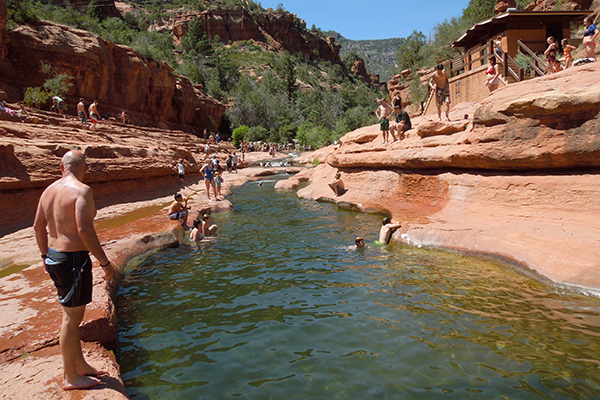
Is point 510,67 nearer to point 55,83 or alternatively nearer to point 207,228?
point 207,228

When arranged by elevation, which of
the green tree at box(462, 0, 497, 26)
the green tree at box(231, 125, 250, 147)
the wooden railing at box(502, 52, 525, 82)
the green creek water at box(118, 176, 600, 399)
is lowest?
the green creek water at box(118, 176, 600, 399)

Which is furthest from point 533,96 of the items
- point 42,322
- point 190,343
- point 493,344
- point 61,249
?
point 42,322

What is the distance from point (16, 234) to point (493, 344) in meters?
10.9

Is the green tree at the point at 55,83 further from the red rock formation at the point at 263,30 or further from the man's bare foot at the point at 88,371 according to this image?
the red rock formation at the point at 263,30

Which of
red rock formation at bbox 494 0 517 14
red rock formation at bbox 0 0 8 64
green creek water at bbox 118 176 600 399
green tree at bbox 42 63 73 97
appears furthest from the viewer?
red rock formation at bbox 494 0 517 14

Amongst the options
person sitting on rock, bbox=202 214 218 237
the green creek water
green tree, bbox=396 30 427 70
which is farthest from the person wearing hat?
green tree, bbox=396 30 427 70

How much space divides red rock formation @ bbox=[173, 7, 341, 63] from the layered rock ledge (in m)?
94.8

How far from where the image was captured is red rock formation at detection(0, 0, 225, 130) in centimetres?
2602

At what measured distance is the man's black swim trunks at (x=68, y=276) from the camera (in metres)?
3.20

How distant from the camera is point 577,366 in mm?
3967

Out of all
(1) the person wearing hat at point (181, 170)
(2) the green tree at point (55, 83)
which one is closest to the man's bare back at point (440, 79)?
(1) the person wearing hat at point (181, 170)

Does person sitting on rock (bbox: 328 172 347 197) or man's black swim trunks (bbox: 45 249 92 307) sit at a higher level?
man's black swim trunks (bbox: 45 249 92 307)

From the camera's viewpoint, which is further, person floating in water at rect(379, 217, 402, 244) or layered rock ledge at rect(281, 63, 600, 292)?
person floating in water at rect(379, 217, 402, 244)

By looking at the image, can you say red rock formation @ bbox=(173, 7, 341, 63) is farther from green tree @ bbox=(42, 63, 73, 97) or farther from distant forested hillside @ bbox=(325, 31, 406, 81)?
green tree @ bbox=(42, 63, 73, 97)
